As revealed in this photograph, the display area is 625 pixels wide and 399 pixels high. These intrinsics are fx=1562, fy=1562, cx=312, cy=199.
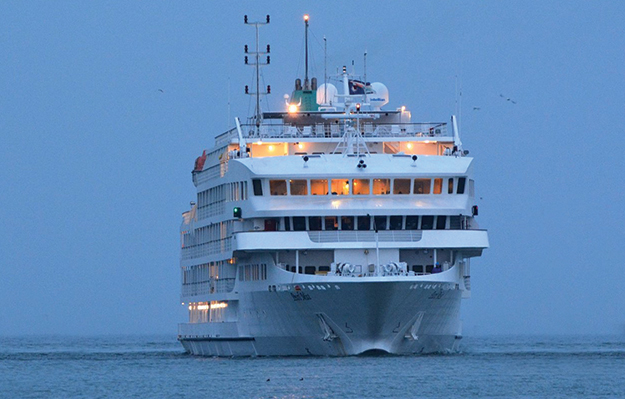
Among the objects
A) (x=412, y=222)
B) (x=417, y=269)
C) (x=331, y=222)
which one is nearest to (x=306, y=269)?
(x=331, y=222)

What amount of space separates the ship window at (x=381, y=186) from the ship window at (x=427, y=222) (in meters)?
1.96

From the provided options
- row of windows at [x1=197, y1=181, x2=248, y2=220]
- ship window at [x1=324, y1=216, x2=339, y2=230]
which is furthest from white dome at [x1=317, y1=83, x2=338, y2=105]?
ship window at [x1=324, y1=216, x2=339, y2=230]

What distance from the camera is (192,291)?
7950 centimetres

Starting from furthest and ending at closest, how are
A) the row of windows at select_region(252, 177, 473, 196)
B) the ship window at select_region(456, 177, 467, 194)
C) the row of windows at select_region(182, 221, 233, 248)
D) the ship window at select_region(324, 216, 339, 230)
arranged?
the row of windows at select_region(182, 221, 233, 248) → the ship window at select_region(456, 177, 467, 194) → the row of windows at select_region(252, 177, 473, 196) → the ship window at select_region(324, 216, 339, 230)

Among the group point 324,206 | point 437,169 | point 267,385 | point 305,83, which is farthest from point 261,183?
point 305,83

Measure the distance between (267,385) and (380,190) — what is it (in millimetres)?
13050

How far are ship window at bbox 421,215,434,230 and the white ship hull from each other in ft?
7.46

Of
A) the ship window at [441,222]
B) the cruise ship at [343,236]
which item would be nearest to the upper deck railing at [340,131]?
the cruise ship at [343,236]

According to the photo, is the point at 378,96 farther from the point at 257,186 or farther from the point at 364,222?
the point at 364,222

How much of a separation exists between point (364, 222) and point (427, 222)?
104 inches

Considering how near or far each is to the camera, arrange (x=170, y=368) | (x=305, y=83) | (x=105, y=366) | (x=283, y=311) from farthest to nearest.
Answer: (x=305, y=83)
(x=105, y=366)
(x=170, y=368)
(x=283, y=311)

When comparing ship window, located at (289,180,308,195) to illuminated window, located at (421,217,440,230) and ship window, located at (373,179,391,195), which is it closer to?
ship window, located at (373,179,391,195)

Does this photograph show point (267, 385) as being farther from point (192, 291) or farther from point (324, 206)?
point (192, 291)

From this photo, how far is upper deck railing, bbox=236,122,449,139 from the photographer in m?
69.9
